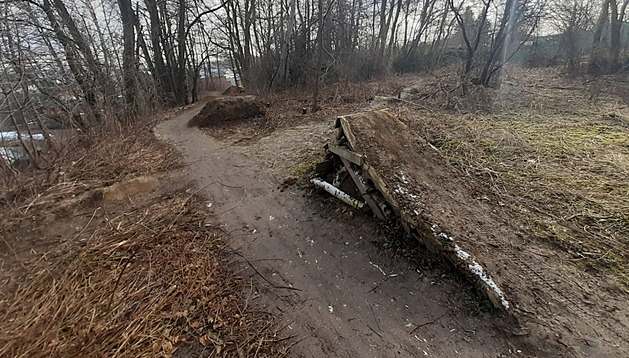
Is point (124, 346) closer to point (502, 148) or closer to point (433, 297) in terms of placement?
point (433, 297)

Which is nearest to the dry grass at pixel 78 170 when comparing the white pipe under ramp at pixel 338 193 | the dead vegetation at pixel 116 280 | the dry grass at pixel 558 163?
the dead vegetation at pixel 116 280

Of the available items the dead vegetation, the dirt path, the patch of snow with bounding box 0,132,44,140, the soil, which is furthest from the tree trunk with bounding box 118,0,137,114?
the soil

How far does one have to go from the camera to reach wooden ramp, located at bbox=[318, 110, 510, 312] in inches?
108

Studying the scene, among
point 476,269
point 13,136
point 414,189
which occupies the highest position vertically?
point 13,136

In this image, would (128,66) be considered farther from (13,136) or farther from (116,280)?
(116,280)

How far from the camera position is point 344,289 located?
279 cm

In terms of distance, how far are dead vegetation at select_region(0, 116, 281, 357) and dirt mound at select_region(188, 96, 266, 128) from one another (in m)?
5.62

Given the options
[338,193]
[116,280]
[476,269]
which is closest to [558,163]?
[476,269]

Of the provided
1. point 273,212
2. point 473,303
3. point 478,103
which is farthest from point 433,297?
point 478,103

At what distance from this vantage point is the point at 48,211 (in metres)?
3.90

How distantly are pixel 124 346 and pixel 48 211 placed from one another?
303cm

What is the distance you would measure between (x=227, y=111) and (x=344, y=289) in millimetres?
8955

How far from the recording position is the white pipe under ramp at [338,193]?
389 cm

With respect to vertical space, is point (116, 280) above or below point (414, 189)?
below
